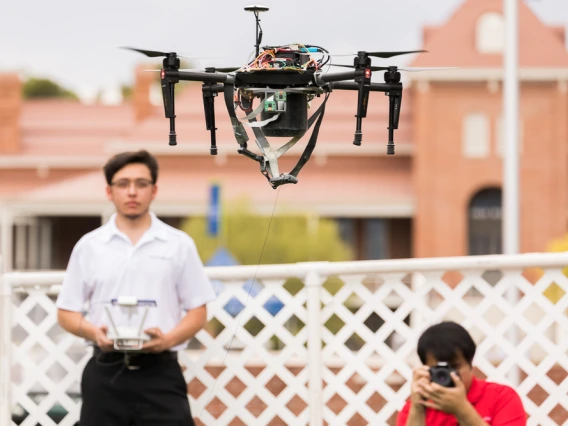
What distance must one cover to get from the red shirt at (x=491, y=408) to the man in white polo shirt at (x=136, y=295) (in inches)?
32.5

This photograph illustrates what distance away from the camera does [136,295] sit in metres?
4.21

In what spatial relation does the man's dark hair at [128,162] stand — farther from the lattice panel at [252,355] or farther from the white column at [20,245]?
the white column at [20,245]

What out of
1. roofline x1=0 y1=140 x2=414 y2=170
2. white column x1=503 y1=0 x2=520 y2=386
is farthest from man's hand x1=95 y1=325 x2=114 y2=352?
roofline x1=0 y1=140 x2=414 y2=170

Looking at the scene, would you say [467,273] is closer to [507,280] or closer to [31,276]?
[507,280]

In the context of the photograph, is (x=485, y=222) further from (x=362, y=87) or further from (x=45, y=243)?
(x=362, y=87)

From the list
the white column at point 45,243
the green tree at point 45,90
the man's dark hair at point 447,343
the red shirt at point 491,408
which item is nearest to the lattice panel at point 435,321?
the red shirt at point 491,408

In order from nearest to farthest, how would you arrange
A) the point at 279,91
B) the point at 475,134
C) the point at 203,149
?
the point at 279,91 → the point at 203,149 → the point at 475,134

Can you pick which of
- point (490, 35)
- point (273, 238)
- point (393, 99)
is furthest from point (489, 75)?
point (393, 99)

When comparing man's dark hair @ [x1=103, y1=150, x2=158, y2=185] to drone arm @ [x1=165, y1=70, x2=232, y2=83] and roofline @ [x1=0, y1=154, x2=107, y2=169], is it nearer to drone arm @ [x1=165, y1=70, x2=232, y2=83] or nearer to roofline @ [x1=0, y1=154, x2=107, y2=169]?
drone arm @ [x1=165, y1=70, x2=232, y2=83]

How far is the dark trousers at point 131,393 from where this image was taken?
4.24 meters

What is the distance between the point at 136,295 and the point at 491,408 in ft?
3.93

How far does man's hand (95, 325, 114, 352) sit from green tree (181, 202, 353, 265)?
25.5 meters

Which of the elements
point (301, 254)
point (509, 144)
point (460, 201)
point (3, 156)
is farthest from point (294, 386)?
point (3, 156)

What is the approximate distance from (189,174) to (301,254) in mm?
10317
